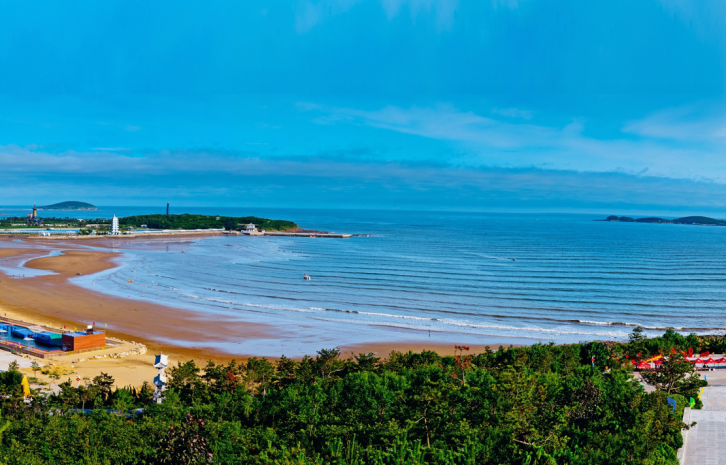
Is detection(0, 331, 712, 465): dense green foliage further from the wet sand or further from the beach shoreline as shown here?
the wet sand

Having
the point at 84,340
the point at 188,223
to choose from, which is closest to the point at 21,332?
the point at 84,340

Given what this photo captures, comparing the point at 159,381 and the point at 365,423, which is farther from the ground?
the point at 159,381

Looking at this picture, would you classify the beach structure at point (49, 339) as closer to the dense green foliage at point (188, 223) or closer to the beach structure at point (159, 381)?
the beach structure at point (159, 381)

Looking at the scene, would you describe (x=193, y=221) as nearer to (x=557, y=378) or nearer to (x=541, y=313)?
(x=541, y=313)

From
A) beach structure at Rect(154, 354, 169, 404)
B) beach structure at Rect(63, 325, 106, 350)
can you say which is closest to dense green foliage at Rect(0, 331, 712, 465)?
beach structure at Rect(154, 354, 169, 404)

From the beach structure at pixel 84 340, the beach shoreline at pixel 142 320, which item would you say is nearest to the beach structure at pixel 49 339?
the beach structure at pixel 84 340

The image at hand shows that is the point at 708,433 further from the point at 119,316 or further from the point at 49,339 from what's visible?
the point at 119,316
